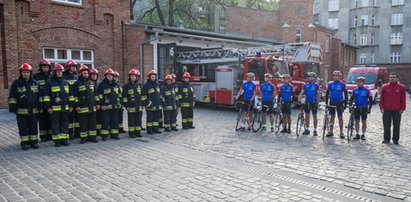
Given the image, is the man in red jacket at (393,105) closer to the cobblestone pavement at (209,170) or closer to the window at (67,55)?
the cobblestone pavement at (209,170)

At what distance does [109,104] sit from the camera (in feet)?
30.3

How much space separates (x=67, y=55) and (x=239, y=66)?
8227 millimetres

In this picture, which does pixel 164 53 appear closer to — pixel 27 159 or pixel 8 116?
pixel 8 116

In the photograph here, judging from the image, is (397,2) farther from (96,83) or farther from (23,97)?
(23,97)

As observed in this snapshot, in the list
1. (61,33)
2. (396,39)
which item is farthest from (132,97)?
(396,39)

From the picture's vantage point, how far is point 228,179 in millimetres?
5750

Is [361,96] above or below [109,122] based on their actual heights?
above

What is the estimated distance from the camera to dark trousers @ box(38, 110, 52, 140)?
8812mm

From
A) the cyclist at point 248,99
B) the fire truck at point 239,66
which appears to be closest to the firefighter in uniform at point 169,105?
the cyclist at point 248,99

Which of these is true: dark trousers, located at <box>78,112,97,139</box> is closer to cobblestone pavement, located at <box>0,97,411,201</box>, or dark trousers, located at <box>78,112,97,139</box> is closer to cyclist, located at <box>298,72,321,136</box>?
cobblestone pavement, located at <box>0,97,411,201</box>

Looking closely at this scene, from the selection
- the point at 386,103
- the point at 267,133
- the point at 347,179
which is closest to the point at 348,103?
the point at 386,103

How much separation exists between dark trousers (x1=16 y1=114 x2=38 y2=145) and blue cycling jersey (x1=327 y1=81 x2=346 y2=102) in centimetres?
802

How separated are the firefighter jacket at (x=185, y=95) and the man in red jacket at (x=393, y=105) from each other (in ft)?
A: 19.0

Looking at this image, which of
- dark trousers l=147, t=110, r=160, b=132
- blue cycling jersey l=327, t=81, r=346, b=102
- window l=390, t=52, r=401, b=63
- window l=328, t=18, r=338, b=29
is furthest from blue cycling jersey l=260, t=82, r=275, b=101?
window l=328, t=18, r=338, b=29
